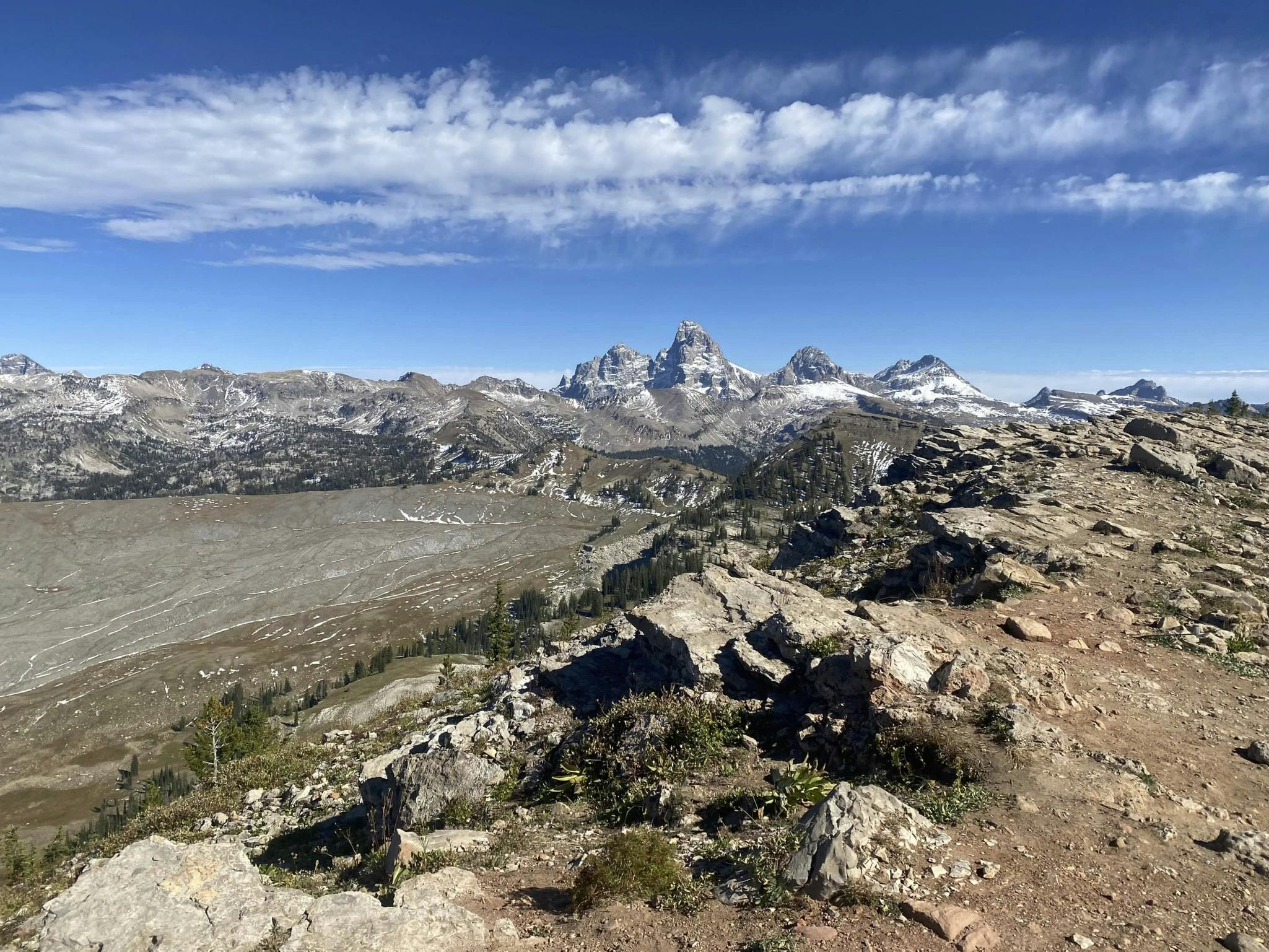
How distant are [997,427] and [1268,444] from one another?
30297 millimetres

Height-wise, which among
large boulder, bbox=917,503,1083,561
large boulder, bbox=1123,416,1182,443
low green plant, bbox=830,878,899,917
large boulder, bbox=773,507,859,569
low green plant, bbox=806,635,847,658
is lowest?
large boulder, bbox=773,507,859,569

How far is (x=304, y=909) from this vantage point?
10617 mm

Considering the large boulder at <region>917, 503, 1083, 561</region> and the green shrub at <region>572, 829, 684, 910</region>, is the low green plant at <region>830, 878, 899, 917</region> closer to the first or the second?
the green shrub at <region>572, 829, 684, 910</region>

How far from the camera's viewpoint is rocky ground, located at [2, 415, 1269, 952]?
9.69 metres

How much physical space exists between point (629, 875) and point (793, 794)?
Answer: 4323 mm

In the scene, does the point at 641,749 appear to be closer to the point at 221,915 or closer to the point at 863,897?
the point at 863,897

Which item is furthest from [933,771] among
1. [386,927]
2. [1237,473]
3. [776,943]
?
[1237,473]

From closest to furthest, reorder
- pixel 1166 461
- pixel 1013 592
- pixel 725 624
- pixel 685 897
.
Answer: pixel 685 897
pixel 725 624
pixel 1013 592
pixel 1166 461

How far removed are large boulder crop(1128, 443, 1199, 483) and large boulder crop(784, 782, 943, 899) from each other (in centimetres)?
4643

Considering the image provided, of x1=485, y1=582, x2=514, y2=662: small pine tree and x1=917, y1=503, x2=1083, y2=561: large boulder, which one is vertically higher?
x1=917, y1=503, x2=1083, y2=561: large boulder

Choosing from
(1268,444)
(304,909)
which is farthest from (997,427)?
(304,909)

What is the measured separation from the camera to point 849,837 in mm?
10188

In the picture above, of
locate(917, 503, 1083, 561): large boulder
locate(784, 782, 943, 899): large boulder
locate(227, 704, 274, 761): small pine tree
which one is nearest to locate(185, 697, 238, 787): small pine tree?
locate(227, 704, 274, 761): small pine tree

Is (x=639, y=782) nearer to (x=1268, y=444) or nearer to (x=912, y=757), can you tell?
(x=912, y=757)
